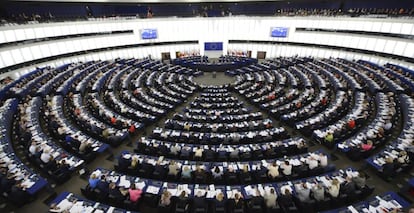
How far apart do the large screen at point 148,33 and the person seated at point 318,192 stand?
39.9m

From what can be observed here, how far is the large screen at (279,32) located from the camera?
4172 cm

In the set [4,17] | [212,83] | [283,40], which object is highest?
[4,17]

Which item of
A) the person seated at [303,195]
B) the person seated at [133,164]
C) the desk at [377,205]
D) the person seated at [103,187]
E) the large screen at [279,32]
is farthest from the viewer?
the large screen at [279,32]

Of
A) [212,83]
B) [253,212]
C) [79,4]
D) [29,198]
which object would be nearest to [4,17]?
[79,4]

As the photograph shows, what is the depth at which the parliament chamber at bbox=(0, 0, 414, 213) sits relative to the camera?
9.95m

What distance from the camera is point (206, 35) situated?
45656mm

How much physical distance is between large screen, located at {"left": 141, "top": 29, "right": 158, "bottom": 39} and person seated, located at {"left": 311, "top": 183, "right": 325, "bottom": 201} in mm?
39863

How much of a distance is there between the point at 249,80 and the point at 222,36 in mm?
20284

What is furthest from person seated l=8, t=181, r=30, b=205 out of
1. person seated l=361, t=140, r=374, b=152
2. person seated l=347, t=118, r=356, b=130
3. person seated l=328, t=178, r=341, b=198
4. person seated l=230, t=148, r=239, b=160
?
person seated l=347, t=118, r=356, b=130

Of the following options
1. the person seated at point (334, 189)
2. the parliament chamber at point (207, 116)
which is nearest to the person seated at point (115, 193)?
the parliament chamber at point (207, 116)

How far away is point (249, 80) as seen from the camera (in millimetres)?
28797

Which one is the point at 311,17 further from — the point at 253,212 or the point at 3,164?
the point at 3,164

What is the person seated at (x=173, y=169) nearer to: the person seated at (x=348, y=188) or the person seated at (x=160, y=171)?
the person seated at (x=160, y=171)

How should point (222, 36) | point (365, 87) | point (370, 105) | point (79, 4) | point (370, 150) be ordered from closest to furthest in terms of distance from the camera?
1. point (370, 150)
2. point (370, 105)
3. point (365, 87)
4. point (79, 4)
5. point (222, 36)
